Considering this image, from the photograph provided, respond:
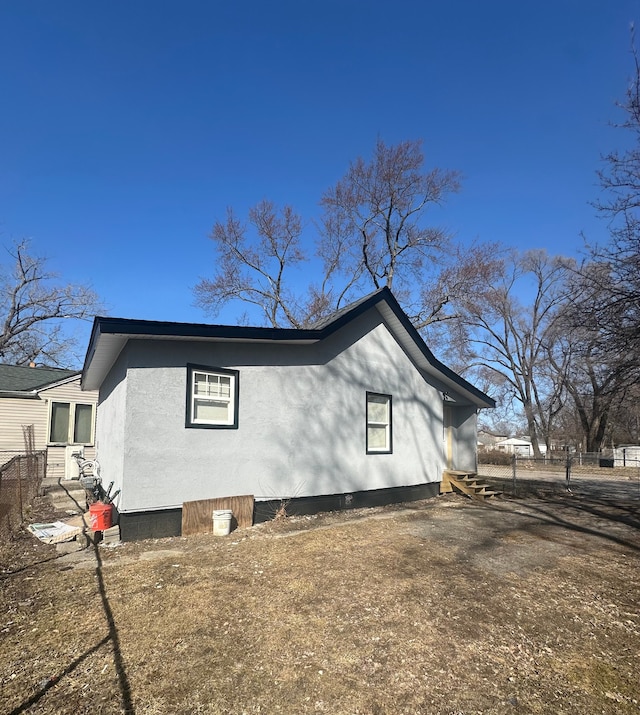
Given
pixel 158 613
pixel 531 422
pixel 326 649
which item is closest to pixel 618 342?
pixel 326 649

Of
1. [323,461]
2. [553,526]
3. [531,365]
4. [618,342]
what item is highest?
[531,365]

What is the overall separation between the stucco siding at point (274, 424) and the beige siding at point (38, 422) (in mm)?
8100

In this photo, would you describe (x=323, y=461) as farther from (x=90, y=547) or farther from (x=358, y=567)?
(x=90, y=547)

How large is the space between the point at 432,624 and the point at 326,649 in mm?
1116

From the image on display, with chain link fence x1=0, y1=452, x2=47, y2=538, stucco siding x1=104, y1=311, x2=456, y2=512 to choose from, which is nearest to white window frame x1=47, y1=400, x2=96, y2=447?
chain link fence x1=0, y1=452, x2=47, y2=538

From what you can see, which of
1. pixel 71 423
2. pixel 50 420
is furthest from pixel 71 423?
pixel 50 420

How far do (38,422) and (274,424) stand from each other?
1148 cm

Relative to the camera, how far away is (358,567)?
584 cm

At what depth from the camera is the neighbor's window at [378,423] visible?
1074 cm

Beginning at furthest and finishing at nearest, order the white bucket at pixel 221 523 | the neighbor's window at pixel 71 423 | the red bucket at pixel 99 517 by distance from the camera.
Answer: the neighbor's window at pixel 71 423 → the white bucket at pixel 221 523 → the red bucket at pixel 99 517

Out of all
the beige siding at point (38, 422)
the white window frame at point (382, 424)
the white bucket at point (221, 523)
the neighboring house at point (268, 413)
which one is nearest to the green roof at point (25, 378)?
the beige siding at point (38, 422)

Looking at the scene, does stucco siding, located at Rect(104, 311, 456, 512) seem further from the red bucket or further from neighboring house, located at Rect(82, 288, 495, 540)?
the red bucket

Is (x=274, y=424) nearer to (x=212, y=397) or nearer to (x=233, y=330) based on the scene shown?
(x=212, y=397)

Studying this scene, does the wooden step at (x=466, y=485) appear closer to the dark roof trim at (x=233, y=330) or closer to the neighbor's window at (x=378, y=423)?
the neighbor's window at (x=378, y=423)
